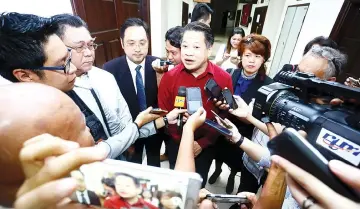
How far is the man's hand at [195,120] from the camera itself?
868mm

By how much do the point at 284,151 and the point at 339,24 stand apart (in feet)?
11.4

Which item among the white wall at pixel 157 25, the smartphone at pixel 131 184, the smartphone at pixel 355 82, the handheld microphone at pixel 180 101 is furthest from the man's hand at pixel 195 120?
the white wall at pixel 157 25

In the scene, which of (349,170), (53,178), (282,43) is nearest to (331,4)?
(282,43)

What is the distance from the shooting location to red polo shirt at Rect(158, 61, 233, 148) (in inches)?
52.4

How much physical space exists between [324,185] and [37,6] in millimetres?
2174

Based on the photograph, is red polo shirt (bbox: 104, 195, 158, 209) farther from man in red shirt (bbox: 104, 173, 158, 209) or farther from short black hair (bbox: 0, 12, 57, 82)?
short black hair (bbox: 0, 12, 57, 82)

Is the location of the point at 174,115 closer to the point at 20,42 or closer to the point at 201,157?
the point at 201,157

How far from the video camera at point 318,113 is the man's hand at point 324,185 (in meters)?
0.15

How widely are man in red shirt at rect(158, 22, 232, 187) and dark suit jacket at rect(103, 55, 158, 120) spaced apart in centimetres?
28

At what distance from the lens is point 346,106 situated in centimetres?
55

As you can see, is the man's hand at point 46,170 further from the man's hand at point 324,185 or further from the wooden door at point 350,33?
the wooden door at point 350,33

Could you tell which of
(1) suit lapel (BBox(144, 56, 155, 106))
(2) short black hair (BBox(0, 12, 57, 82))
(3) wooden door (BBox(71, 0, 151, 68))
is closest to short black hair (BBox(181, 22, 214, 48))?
(1) suit lapel (BBox(144, 56, 155, 106))

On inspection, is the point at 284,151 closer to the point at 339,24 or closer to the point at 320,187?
the point at 320,187

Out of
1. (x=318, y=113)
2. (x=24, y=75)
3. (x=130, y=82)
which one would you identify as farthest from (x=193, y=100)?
(x=24, y=75)
